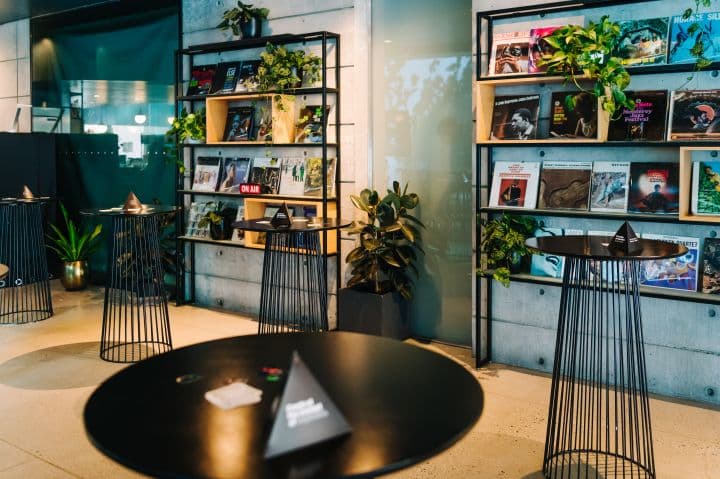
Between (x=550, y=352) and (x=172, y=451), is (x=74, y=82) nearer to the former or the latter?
(x=550, y=352)

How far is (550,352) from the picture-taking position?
4277mm

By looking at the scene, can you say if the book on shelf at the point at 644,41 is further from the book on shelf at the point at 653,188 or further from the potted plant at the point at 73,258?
the potted plant at the point at 73,258

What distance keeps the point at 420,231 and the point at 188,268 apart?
2355 mm

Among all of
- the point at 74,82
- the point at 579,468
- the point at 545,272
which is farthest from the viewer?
the point at 74,82

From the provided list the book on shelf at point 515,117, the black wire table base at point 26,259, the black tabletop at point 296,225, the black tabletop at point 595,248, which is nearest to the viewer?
the black tabletop at point 595,248

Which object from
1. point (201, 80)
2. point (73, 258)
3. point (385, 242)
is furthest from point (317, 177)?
point (73, 258)

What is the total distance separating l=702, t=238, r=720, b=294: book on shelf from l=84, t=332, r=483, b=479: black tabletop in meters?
2.33

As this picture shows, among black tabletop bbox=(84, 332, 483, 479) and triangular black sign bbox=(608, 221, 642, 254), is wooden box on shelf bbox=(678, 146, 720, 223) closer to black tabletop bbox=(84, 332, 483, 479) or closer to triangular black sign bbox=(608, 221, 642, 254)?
triangular black sign bbox=(608, 221, 642, 254)

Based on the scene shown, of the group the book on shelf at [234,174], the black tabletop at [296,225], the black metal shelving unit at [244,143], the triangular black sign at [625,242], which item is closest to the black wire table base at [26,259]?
the black metal shelving unit at [244,143]

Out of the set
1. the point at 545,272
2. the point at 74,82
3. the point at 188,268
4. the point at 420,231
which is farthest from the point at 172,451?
the point at 74,82

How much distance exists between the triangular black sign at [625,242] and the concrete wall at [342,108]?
2.54 m

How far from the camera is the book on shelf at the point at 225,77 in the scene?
221 inches

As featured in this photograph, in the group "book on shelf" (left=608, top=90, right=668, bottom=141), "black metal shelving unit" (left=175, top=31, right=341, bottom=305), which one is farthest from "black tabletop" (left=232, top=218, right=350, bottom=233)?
"book on shelf" (left=608, top=90, right=668, bottom=141)

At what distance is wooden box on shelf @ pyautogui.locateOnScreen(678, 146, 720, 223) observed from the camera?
3516 mm
